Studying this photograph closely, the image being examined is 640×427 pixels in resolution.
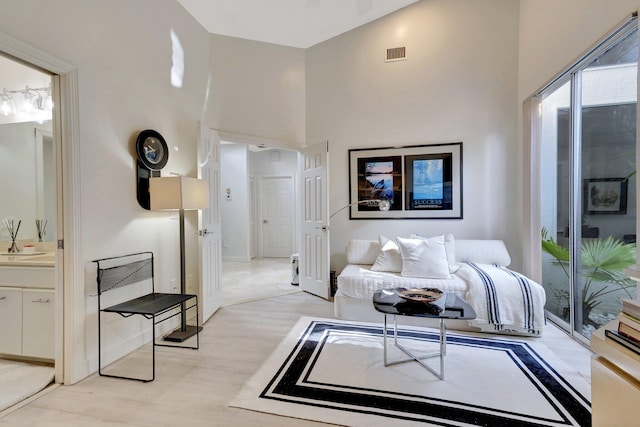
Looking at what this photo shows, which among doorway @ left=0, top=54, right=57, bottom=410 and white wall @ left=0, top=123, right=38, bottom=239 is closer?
doorway @ left=0, top=54, right=57, bottom=410

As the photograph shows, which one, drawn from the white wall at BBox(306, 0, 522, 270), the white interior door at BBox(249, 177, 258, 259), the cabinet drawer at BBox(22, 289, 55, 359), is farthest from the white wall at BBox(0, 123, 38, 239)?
the white interior door at BBox(249, 177, 258, 259)

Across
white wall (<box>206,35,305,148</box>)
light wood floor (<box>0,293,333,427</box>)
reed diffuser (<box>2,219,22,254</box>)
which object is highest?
white wall (<box>206,35,305,148</box>)

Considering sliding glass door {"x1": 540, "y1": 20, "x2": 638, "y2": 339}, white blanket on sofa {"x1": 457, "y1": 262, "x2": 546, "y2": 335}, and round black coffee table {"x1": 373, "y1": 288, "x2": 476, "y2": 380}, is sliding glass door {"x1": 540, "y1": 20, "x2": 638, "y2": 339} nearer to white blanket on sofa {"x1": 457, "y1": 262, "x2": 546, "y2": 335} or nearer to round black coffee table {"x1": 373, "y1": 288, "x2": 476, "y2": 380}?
white blanket on sofa {"x1": 457, "y1": 262, "x2": 546, "y2": 335}

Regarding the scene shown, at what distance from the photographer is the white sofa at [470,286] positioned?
273cm

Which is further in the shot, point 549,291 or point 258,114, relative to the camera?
point 258,114

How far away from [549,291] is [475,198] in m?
1.34

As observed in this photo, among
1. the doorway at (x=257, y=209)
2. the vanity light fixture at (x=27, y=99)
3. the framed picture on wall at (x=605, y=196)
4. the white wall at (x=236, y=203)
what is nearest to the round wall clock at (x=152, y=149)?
the vanity light fixture at (x=27, y=99)

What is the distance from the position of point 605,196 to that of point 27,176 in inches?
203

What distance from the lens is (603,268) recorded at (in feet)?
8.10

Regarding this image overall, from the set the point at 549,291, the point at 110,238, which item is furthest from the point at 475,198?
the point at 110,238

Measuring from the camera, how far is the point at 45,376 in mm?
2156

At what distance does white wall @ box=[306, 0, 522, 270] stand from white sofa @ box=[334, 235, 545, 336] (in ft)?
1.51

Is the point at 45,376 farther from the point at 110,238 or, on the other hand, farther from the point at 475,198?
the point at 475,198

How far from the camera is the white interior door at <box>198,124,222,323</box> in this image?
3.19m
